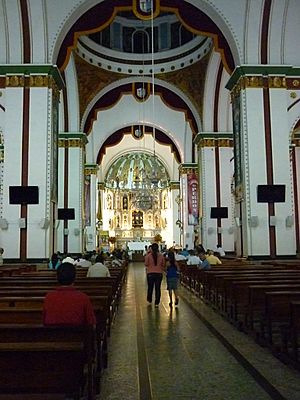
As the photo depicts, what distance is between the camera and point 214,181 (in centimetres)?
1986

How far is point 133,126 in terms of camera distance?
2789cm

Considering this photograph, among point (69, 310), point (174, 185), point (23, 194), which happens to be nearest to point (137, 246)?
point (174, 185)

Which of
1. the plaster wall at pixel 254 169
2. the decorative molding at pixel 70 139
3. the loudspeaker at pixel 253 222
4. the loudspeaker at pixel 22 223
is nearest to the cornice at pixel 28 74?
the loudspeaker at pixel 22 223

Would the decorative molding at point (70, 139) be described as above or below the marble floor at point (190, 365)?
above

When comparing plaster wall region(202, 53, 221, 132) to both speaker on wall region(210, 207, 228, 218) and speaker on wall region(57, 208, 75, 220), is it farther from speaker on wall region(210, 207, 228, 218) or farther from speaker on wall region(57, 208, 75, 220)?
speaker on wall region(57, 208, 75, 220)

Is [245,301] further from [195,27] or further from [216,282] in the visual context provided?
[195,27]

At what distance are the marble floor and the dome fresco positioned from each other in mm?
32469

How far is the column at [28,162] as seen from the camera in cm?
1240

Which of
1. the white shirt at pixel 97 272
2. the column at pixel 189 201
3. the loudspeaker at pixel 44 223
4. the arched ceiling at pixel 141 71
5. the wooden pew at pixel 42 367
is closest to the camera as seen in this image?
the wooden pew at pixel 42 367

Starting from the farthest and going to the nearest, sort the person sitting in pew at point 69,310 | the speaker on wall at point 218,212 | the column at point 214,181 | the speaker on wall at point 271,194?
1. the column at point 214,181
2. the speaker on wall at point 218,212
3. the speaker on wall at point 271,194
4. the person sitting in pew at point 69,310

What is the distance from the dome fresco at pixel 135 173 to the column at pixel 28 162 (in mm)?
25638

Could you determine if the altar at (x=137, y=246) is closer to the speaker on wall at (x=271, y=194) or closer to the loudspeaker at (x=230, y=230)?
the loudspeaker at (x=230, y=230)

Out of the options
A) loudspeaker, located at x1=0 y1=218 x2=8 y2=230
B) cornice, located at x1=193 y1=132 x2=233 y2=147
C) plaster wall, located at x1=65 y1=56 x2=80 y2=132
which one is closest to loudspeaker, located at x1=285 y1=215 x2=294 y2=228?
loudspeaker, located at x1=0 y1=218 x2=8 y2=230

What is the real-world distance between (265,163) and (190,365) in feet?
31.3
